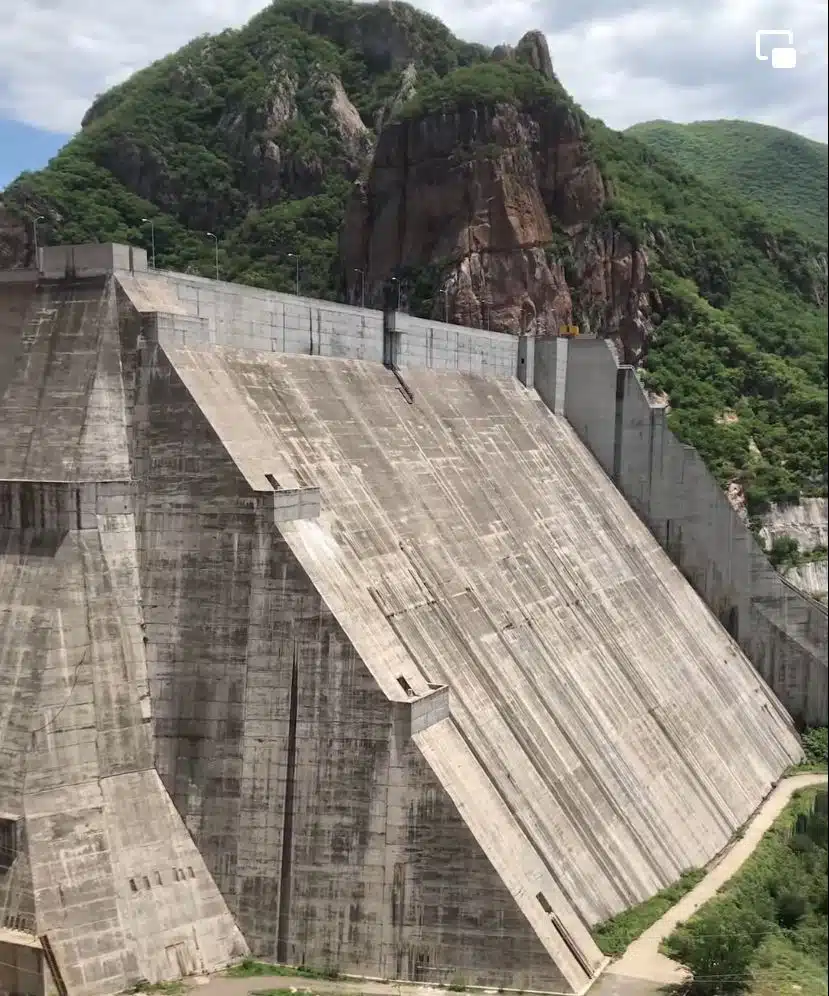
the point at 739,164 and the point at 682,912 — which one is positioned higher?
the point at 739,164

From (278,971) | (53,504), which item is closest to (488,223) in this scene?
(53,504)

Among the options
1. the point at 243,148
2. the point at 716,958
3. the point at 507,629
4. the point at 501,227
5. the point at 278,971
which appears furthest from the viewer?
the point at 243,148

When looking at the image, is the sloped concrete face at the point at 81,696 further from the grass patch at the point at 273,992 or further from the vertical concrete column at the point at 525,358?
the vertical concrete column at the point at 525,358

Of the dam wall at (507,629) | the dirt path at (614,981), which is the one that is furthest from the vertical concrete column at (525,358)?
the dirt path at (614,981)

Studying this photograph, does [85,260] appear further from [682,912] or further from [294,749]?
[682,912]

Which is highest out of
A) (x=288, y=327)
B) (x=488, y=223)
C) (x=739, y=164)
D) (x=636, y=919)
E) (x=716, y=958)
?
(x=739, y=164)

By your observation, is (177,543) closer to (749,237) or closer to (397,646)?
(397,646)

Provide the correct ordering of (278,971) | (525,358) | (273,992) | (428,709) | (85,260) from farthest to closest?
(525,358), (85,260), (428,709), (278,971), (273,992)

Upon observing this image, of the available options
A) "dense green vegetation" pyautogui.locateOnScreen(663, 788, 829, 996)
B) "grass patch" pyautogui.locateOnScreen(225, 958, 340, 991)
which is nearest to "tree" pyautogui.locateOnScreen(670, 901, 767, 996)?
"dense green vegetation" pyautogui.locateOnScreen(663, 788, 829, 996)
